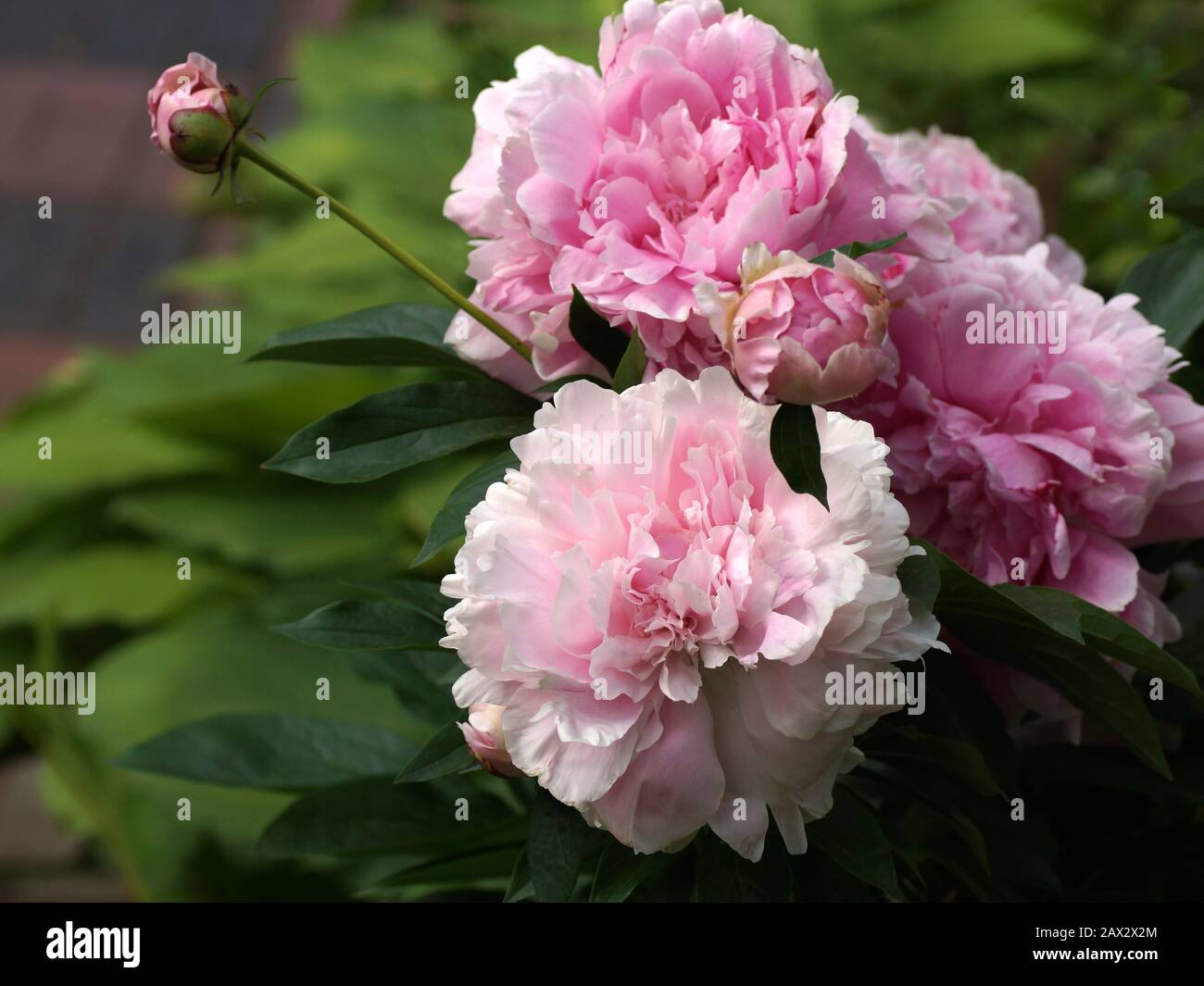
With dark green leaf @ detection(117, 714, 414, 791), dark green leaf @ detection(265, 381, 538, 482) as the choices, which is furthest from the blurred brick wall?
dark green leaf @ detection(265, 381, 538, 482)

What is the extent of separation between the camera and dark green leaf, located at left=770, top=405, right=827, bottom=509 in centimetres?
39

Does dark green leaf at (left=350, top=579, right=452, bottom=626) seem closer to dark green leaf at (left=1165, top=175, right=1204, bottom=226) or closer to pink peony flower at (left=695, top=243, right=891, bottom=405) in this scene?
pink peony flower at (left=695, top=243, right=891, bottom=405)

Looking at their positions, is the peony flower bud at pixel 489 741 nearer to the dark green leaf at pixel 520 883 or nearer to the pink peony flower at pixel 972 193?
the dark green leaf at pixel 520 883

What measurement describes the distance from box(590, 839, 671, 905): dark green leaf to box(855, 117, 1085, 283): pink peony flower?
25 centimetres

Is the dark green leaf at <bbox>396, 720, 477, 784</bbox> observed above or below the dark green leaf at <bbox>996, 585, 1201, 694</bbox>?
below

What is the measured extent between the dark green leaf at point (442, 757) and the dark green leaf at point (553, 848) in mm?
29

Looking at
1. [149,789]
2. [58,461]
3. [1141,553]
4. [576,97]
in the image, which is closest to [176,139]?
[576,97]

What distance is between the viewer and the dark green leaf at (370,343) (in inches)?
20.2

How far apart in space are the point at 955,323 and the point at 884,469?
3.9 inches

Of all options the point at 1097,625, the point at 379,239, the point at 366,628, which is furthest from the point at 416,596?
the point at 1097,625

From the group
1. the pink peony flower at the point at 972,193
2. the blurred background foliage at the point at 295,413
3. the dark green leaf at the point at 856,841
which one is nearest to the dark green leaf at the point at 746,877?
the dark green leaf at the point at 856,841

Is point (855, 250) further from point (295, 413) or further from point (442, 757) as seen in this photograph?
point (295, 413)

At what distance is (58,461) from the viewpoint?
1598 millimetres

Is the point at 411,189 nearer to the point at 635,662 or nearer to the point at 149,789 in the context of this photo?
the point at 149,789
